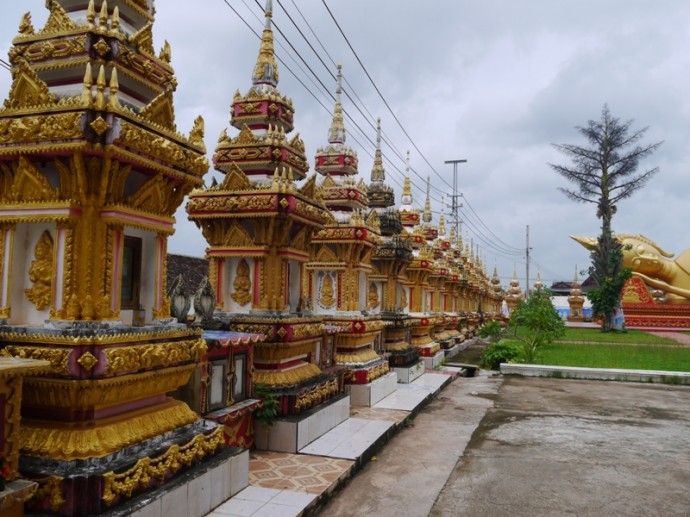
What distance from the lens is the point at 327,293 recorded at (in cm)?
1374

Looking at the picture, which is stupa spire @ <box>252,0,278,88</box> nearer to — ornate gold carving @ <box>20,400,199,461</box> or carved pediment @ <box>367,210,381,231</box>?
carved pediment @ <box>367,210,381,231</box>

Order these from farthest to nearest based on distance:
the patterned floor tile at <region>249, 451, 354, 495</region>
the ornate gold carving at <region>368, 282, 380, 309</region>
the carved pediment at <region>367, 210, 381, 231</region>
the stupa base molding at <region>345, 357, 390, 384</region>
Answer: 1. the ornate gold carving at <region>368, 282, 380, 309</region>
2. the carved pediment at <region>367, 210, 381, 231</region>
3. the stupa base molding at <region>345, 357, 390, 384</region>
4. the patterned floor tile at <region>249, 451, 354, 495</region>

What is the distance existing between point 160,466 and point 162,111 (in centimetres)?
354

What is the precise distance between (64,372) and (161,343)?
995 mm

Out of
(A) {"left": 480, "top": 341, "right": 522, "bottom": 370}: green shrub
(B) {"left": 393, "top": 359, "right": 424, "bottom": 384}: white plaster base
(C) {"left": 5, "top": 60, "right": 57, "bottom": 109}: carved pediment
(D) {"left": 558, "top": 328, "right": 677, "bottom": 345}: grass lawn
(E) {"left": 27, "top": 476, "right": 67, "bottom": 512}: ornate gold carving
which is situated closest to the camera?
(E) {"left": 27, "top": 476, "right": 67, "bottom": 512}: ornate gold carving

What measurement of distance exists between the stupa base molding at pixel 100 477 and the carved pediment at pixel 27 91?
328 cm

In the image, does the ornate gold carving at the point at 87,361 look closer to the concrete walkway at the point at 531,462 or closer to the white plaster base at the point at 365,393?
the concrete walkway at the point at 531,462

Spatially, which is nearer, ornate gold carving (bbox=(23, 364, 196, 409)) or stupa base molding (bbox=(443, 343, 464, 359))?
ornate gold carving (bbox=(23, 364, 196, 409))

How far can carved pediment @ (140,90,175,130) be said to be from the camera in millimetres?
6066

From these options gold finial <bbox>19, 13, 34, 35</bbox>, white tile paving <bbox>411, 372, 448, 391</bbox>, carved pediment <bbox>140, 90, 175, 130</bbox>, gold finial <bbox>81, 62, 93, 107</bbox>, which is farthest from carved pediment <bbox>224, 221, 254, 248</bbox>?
white tile paving <bbox>411, 372, 448, 391</bbox>

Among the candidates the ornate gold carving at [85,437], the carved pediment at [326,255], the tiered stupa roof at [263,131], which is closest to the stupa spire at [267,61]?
the tiered stupa roof at [263,131]

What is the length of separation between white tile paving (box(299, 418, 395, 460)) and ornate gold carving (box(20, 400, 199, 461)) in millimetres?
3583

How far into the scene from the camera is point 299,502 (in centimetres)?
679

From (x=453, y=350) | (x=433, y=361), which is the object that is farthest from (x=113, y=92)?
(x=453, y=350)
